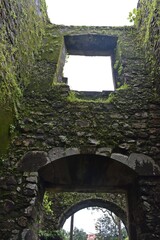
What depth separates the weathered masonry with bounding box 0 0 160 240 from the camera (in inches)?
A: 145

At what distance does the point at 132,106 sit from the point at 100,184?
4.95 ft

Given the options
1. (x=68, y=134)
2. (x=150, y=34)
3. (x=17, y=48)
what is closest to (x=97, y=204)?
(x=68, y=134)

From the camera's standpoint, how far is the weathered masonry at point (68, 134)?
3.68 meters

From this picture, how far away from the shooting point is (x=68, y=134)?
13.8 ft

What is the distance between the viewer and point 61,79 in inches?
232

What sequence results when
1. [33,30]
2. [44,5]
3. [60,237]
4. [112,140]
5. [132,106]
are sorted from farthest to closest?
[60,237] < [44,5] < [33,30] < [132,106] < [112,140]

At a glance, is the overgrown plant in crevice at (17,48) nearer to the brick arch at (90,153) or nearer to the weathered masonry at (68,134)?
the weathered masonry at (68,134)

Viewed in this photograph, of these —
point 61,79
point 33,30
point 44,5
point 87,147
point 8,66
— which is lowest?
point 87,147

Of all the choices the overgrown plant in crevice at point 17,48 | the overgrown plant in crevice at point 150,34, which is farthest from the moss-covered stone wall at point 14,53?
the overgrown plant in crevice at point 150,34

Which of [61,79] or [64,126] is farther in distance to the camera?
[61,79]

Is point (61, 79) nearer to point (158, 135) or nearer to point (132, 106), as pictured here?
point (132, 106)

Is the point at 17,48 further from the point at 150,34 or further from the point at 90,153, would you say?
the point at 150,34

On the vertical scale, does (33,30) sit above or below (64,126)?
above

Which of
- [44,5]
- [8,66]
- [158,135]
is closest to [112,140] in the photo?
[158,135]
